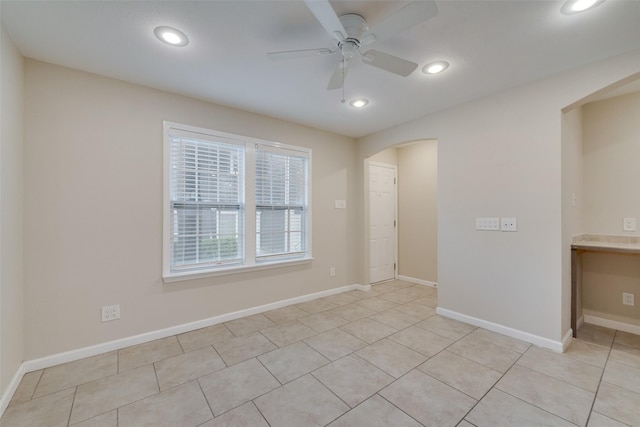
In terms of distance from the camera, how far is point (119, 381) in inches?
80.0

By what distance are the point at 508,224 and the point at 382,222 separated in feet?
7.65

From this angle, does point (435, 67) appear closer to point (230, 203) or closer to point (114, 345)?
point (230, 203)

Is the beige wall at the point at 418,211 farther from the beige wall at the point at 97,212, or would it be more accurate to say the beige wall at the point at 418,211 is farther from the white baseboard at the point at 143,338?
the beige wall at the point at 97,212

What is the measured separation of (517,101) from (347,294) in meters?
3.24

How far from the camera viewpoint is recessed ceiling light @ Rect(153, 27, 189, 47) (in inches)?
72.8

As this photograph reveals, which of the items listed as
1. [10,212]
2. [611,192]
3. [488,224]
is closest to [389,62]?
[488,224]

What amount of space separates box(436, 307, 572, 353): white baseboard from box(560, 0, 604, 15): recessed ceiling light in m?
2.61

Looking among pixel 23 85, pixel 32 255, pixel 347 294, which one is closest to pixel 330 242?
pixel 347 294

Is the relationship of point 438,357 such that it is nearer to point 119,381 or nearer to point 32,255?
Result: point 119,381

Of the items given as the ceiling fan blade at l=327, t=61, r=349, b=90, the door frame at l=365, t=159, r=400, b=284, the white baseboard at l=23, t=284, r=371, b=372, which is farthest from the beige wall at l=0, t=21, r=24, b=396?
the door frame at l=365, t=159, r=400, b=284

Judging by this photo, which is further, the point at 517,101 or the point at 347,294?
the point at 347,294

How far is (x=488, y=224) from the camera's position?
2.90 metres

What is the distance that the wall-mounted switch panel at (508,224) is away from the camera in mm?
2711

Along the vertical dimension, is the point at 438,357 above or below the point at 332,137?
below
